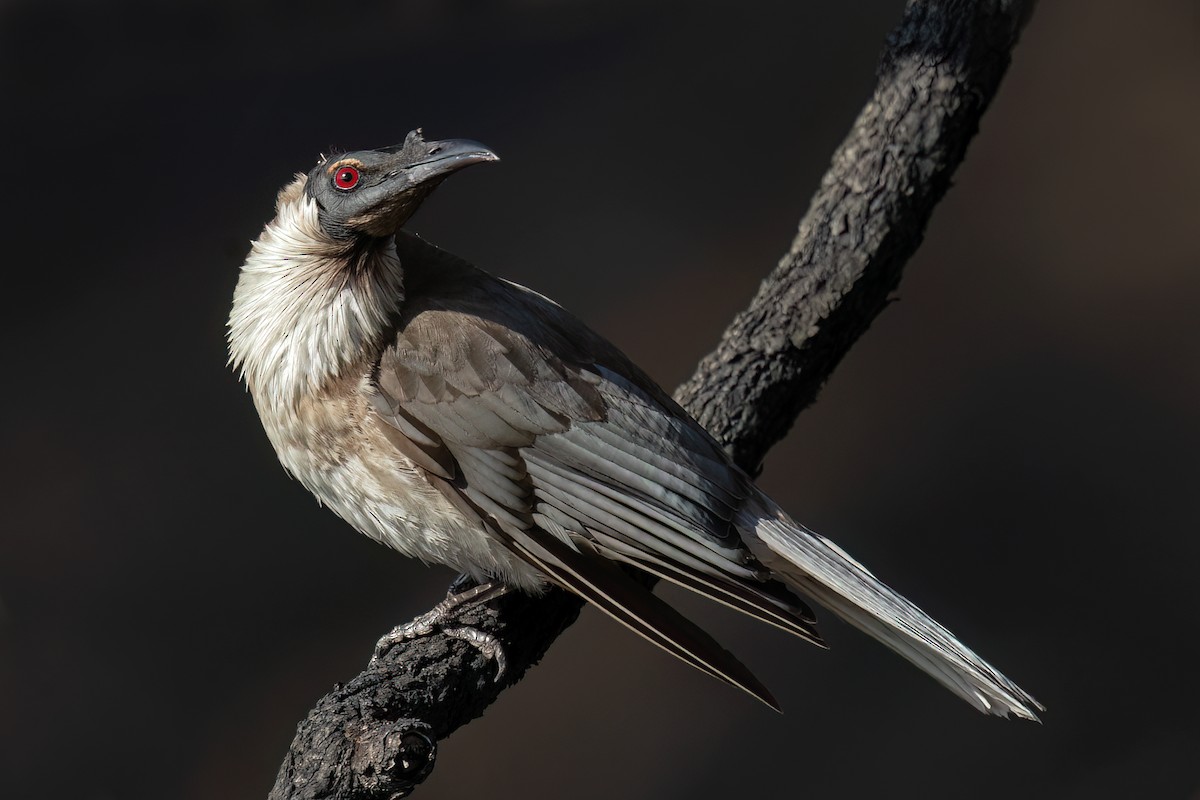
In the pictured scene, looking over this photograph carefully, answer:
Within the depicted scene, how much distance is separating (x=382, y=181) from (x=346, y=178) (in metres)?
0.08

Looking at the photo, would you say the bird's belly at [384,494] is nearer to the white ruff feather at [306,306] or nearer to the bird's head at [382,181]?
the white ruff feather at [306,306]

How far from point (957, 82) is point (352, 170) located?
123 cm

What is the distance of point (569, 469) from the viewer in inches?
72.3

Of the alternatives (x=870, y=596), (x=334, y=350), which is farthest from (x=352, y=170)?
(x=870, y=596)

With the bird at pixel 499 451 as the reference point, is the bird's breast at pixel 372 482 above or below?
below

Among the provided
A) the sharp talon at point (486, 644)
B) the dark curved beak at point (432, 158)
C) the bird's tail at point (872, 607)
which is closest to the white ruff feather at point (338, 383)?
the sharp talon at point (486, 644)

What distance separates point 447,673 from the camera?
186 centimetres

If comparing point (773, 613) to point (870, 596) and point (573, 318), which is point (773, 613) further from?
point (573, 318)

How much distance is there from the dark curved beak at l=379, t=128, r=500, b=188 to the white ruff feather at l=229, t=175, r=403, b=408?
212 mm

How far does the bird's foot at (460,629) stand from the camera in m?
1.93

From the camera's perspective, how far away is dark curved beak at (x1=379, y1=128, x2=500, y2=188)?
166 cm

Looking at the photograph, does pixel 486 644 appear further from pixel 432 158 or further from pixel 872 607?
pixel 432 158

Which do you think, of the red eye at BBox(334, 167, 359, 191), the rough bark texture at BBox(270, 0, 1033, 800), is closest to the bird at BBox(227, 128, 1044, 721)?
the red eye at BBox(334, 167, 359, 191)

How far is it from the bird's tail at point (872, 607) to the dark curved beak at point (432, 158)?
76 cm
